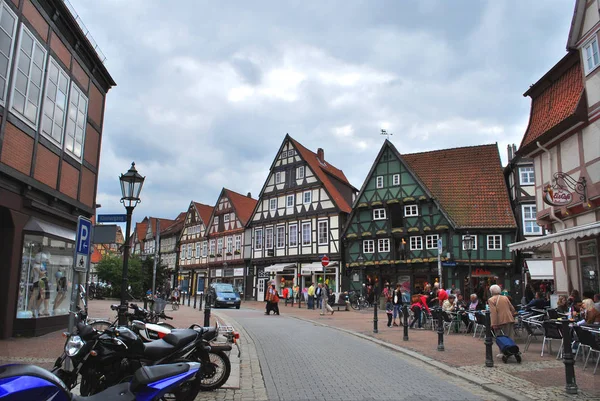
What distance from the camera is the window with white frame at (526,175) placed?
3212cm

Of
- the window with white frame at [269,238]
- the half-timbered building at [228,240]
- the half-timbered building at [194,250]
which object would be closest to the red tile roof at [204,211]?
the half-timbered building at [194,250]

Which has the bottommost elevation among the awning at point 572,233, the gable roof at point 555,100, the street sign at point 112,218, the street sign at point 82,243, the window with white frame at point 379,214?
the street sign at point 82,243

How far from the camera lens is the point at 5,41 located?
10664 mm

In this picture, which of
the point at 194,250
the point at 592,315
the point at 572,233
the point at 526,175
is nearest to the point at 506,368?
the point at 592,315

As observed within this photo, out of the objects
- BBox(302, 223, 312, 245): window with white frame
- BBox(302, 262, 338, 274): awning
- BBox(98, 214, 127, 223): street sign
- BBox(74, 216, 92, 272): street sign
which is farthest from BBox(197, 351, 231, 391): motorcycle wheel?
BBox(302, 223, 312, 245): window with white frame

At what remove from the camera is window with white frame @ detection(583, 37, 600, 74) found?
14.4 meters

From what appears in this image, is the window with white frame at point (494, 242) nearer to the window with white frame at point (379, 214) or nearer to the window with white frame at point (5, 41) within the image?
the window with white frame at point (379, 214)

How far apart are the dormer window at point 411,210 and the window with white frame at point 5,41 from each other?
27.7 m

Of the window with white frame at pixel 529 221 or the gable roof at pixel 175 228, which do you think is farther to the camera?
the gable roof at pixel 175 228

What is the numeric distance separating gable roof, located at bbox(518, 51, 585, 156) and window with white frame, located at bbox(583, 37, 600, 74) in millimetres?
600

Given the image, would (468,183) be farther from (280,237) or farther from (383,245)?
(280,237)

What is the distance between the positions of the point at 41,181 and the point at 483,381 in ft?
37.0

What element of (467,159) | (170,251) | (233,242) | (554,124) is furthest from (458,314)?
(170,251)

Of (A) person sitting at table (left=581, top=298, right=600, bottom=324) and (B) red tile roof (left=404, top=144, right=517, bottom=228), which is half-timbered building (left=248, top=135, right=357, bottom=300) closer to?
(B) red tile roof (left=404, top=144, right=517, bottom=228)
